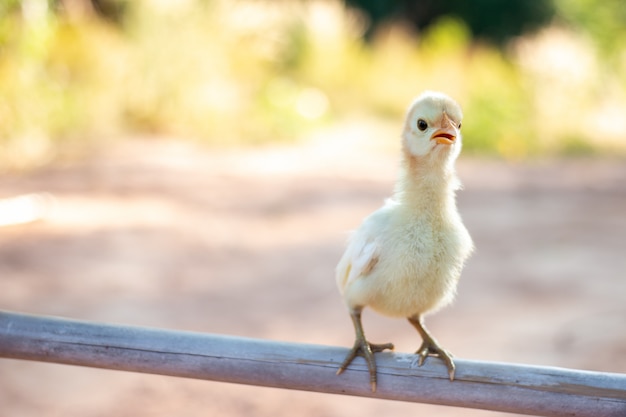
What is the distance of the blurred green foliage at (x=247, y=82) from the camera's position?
26.1 ft

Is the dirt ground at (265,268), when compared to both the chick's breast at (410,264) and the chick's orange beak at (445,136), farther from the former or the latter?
the chick's orange beak at (445,136)

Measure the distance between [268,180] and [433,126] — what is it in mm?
5656

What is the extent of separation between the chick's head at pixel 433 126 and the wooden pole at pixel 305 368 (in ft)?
1.50

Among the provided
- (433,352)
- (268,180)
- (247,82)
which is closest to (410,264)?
(433,352)

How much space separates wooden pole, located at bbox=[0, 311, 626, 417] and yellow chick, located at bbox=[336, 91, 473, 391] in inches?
1.5

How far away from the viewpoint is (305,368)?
1.67 meters

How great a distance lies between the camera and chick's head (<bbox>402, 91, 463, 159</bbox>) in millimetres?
1525

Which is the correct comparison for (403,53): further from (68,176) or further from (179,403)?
(179,403)

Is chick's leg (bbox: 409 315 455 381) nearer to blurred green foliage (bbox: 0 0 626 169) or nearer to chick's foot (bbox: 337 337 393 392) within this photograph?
chick's foot (bbox: 337 337 393 392)

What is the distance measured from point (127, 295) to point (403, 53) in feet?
27.6

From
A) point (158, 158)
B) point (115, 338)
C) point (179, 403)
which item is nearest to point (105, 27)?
point (158, 158)

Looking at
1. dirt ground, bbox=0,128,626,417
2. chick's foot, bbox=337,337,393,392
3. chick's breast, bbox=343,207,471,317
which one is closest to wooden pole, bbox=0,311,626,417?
chick's foot, bbox=337,337,393,392

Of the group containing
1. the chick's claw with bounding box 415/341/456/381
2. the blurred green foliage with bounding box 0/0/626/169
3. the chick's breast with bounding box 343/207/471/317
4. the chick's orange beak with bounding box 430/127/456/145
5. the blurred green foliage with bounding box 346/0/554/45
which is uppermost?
the blurred green foliage with bounding box 346/0/554/45

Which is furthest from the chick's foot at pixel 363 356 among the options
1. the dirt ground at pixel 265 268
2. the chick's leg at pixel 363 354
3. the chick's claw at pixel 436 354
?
the dirt ground at pixel 265 268
